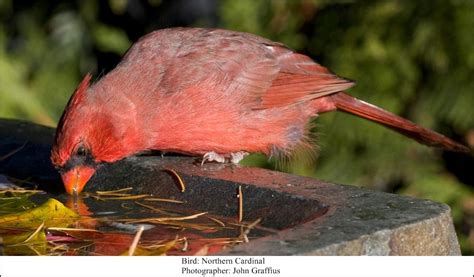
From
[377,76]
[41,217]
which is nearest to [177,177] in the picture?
[41,217]

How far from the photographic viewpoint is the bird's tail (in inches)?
196

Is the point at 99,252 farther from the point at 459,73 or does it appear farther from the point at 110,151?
the point at 459,73

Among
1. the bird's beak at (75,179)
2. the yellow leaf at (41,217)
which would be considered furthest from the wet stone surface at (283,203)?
the yellow leaf at (41,217)

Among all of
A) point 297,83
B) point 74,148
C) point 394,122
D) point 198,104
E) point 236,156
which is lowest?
point 74,148

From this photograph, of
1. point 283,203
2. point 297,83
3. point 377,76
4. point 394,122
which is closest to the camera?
point 283,203

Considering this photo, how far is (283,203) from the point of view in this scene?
3482 mm

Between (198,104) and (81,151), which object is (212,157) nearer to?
(198,104)

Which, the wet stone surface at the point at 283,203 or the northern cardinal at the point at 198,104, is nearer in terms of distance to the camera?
the wet stone surface at the point at 283,203

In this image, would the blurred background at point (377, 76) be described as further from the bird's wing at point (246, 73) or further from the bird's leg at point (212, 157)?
the bird's leg at point (212, 157)

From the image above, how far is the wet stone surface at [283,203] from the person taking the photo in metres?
2.94

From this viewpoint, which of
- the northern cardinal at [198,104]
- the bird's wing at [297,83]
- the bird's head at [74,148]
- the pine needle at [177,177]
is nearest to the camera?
the pine needle at [177,177]

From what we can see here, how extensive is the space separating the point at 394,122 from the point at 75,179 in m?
1.68

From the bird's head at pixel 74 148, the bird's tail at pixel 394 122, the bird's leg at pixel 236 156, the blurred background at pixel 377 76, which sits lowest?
the bird's head at pixel 74 148

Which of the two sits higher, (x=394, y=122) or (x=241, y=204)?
(x=394, y=122)
